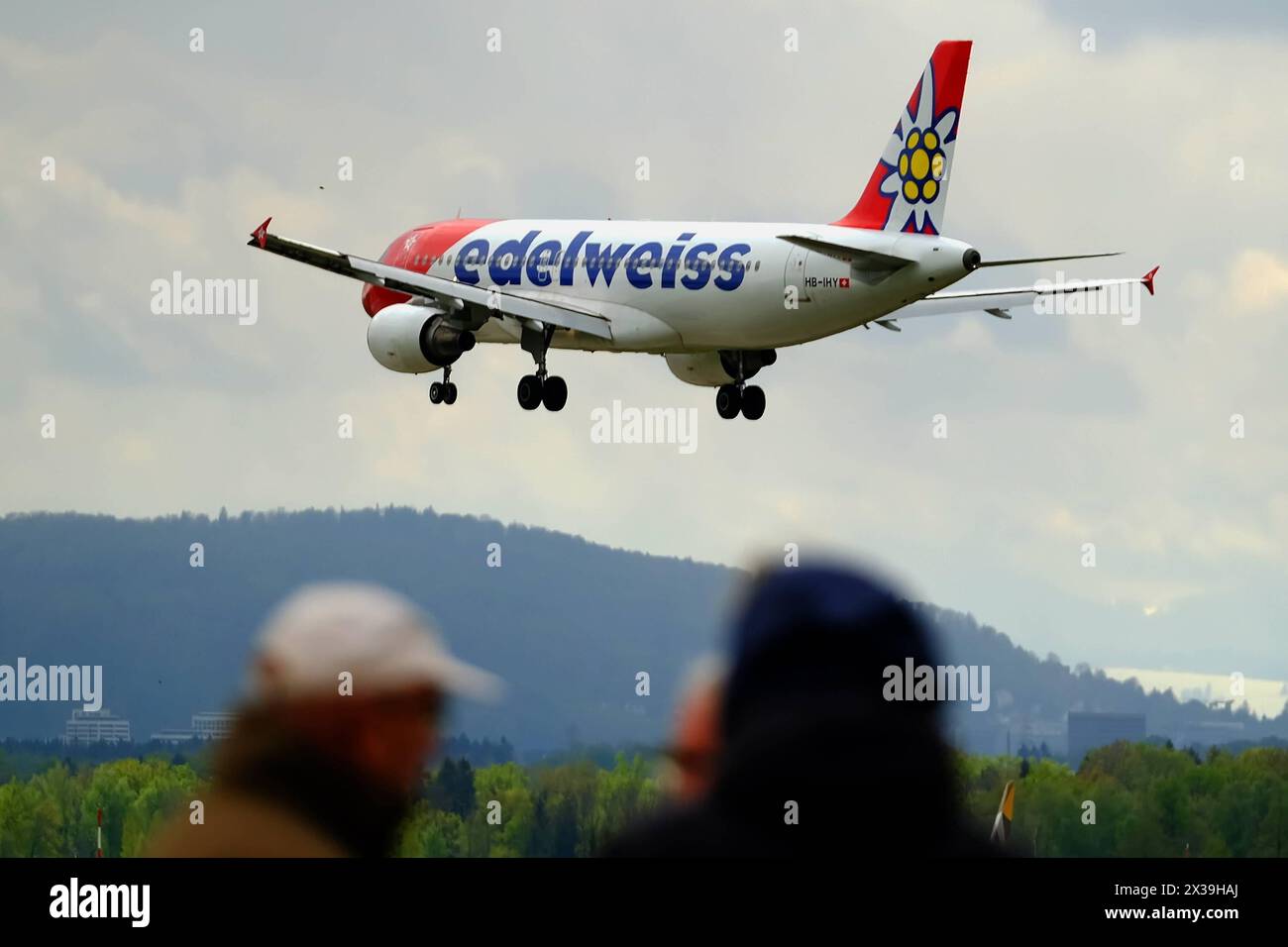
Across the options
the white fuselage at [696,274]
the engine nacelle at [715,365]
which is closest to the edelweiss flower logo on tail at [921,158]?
the white fuselage at [696,274]

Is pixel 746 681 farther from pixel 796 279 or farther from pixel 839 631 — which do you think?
pixel 796 279

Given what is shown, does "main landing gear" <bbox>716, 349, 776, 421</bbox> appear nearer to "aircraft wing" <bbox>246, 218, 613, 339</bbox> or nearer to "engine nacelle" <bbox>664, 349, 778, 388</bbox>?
"engine nacelle" <bbox>664, 349, 778, 388</bbox>

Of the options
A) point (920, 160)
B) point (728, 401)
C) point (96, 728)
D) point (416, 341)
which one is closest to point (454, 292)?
point (416, 341)

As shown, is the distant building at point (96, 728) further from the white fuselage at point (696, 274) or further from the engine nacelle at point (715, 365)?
the engine nacelle at point (715, 365)

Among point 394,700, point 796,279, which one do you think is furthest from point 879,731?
point 796,279

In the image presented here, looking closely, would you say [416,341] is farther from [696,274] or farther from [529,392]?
[696,274]

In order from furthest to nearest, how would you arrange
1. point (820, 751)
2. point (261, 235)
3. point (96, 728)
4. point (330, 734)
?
point (96, 728) → point (261, 235) → point (330, 734) → point (820, 751)

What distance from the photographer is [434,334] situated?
271 feet

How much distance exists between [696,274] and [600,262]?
18.2 ft

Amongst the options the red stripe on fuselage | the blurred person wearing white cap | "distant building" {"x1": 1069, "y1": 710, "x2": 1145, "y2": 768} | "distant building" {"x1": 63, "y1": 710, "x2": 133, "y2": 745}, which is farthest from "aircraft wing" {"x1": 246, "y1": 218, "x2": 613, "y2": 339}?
the blurred person wearing white cap

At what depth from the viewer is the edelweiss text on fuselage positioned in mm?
81562

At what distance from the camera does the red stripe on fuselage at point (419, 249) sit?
91688 mm

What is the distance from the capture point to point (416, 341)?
8250cm

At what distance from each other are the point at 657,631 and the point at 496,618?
750 inches
